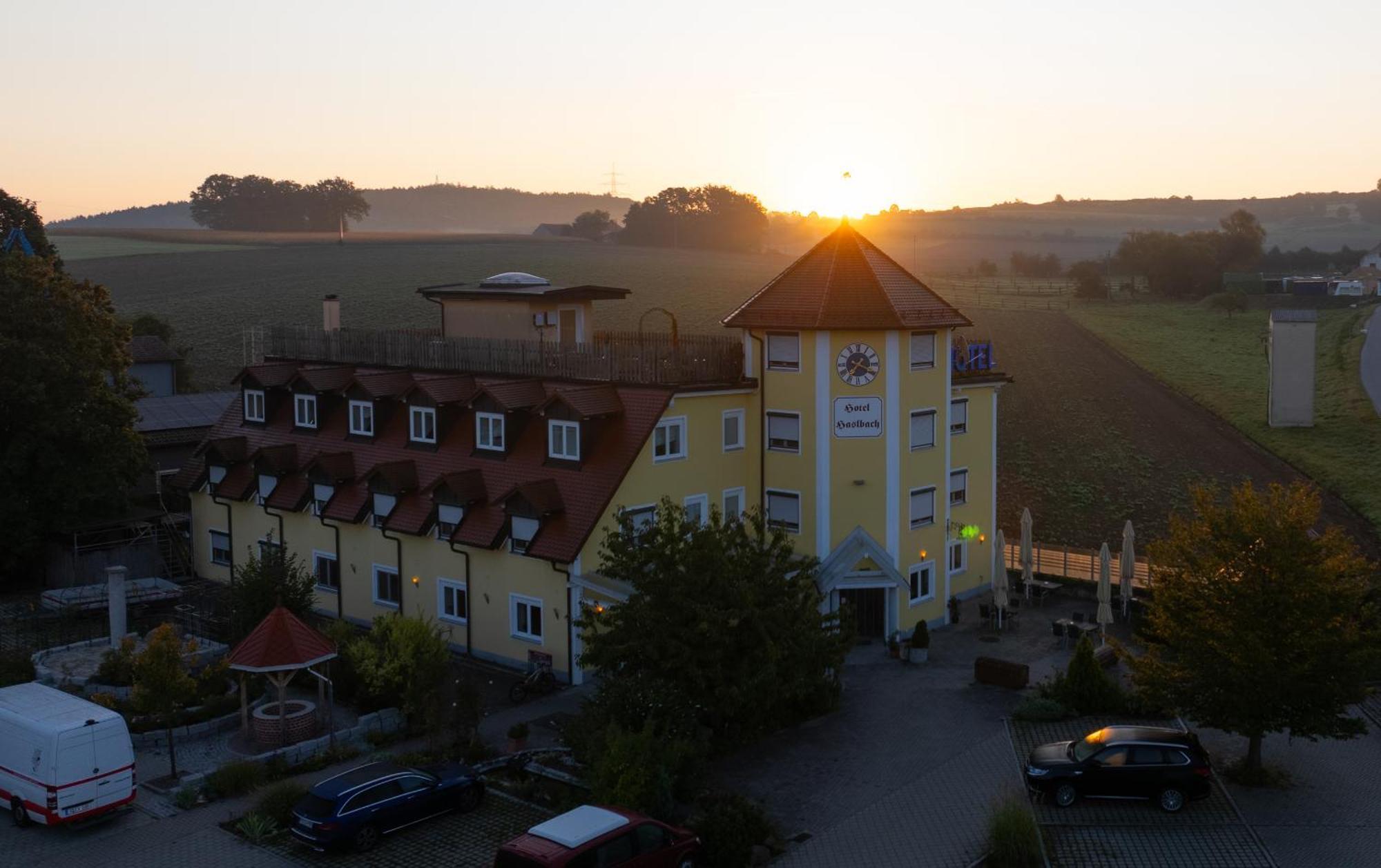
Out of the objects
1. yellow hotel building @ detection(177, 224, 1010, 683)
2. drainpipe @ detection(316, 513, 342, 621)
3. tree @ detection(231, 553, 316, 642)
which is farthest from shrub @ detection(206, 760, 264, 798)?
drainpipe @ detection(316, 513, 342, 621)

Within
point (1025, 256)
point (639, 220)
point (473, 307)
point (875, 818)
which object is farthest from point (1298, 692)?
point (1025, 256)

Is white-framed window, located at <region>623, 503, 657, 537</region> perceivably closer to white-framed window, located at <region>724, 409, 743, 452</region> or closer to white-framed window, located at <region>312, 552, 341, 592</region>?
white-framed window, located at <region>724, 409, 743, 452</region>

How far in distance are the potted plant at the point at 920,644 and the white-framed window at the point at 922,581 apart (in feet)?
7.07

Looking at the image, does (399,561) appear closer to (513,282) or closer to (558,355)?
(558,355)

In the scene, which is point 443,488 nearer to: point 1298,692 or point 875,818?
point 875,818

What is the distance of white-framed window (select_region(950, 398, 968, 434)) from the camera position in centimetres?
3659

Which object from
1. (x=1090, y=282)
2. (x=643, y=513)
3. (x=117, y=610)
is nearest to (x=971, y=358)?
(x=643, y=513)

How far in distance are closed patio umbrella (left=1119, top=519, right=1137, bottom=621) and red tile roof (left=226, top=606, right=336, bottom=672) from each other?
20608 mm

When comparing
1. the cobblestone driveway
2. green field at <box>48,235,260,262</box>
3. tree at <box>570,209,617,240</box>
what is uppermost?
tree at <box>570,209,617,240</box>

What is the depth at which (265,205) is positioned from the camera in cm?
17000

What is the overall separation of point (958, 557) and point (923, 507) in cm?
351

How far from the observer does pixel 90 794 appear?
2227 centimetres

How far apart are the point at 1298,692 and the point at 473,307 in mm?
27278

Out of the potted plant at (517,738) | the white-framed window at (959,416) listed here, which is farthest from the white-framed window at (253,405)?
the white-framed window at (959,416)
